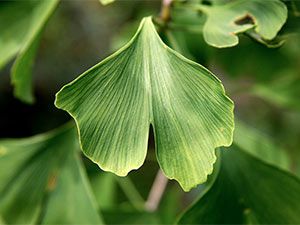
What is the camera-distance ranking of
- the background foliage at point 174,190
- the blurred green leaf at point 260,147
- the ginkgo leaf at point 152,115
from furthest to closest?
1. the blurred green leaf at point 260,147
2. the background foliage at point 174,190
3. the ginkgo leaf at point 152,115

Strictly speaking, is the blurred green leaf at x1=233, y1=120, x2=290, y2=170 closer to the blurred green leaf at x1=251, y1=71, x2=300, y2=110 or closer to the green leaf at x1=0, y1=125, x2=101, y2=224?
Answer: the blurred green leaf at x1=251, y1=71, x2=300, y2=110

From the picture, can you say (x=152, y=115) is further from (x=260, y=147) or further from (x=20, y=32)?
(x=260, y=147)

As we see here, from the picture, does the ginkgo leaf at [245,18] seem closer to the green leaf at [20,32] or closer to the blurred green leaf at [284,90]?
the green leaf at [20,32]

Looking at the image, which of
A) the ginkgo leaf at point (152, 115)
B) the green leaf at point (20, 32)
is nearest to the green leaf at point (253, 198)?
the ginkgo leaf at point (152, 115)

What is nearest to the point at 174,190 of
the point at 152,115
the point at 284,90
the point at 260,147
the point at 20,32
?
the point at 260,147

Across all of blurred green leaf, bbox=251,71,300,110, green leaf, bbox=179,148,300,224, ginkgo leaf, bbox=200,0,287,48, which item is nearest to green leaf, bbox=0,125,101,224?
green leaf, bbox=179,148,300,224
